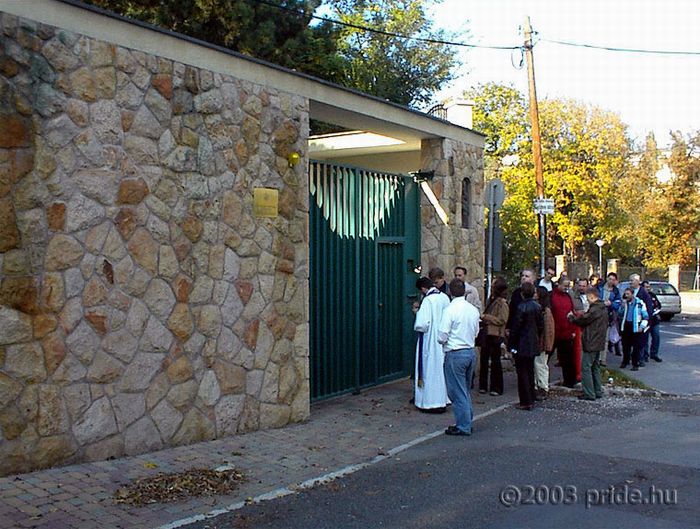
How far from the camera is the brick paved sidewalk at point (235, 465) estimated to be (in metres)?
5.57

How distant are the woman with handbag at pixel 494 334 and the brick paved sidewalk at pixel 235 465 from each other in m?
0.75

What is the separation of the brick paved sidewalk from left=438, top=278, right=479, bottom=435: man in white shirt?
0.48 meters

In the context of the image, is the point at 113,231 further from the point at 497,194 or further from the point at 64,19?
the point at 497,194

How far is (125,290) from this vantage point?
279 inches

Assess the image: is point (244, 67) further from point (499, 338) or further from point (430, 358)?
point (499, 338)

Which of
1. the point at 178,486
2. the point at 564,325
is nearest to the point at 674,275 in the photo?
the point at 564,325

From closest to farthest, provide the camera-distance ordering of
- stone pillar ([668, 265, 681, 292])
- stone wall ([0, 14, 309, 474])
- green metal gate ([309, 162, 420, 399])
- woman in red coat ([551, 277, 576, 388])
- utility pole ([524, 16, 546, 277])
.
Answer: stone wall ([0, 14, 309, 474]), green metal gate ([309, 162, 420, 399]), woman in red coat ([551, 277, 576, 388]), utility pole ([524, 16, 546, 277]), stone pillar ([668, 265, 681, 292])

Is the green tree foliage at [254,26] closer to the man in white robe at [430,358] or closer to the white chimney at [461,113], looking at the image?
the white chimney at [461,113]

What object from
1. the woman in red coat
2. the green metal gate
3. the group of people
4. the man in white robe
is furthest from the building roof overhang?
the woman in red coat

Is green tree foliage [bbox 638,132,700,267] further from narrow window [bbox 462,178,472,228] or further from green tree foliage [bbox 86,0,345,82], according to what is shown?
narrow window [bbox 462,178,472,228]

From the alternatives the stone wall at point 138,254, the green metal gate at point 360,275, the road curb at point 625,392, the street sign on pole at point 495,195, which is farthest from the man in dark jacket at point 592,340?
the stone wall at point 138,254

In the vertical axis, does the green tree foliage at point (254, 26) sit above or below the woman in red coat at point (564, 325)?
above

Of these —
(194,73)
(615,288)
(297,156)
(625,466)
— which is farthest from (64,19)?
(615,288)
